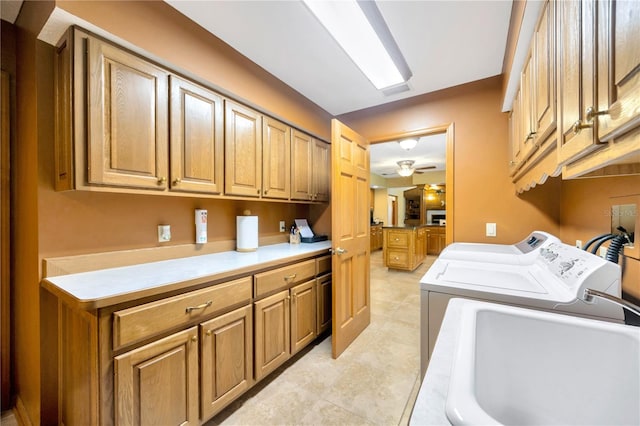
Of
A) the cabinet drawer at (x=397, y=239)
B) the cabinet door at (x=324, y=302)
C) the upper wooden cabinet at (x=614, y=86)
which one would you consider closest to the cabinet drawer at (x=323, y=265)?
the cabinet door at (x=324, y=302)

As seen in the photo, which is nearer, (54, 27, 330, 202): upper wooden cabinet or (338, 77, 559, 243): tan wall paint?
(54, 27, 330, 202): upper wooden cabinet

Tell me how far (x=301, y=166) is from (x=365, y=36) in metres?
1.22

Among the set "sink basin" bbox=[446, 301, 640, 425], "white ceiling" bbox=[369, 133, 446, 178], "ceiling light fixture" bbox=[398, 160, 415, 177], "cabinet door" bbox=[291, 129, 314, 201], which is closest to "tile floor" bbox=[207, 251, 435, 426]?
"sink basin" bbox=[446, 301, 640, 425]

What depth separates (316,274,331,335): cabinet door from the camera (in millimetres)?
2215

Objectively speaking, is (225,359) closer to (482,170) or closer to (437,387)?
(437,387)

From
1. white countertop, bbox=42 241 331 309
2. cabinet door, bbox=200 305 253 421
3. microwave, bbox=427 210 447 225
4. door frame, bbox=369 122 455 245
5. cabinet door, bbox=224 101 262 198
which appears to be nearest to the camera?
white countertop, bbox=42 241 331 309

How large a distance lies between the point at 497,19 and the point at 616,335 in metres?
1.74

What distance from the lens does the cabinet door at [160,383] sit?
41.3 inches

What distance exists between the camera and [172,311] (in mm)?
1191

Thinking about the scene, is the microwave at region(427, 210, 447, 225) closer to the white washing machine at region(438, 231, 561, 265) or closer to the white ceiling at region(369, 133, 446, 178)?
the white ceiling at region(369, 133, 446, 178)

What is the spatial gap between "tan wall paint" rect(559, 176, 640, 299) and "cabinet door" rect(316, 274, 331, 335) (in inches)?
69.5

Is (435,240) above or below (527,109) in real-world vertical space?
below

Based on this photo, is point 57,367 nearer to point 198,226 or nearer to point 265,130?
point 198,226

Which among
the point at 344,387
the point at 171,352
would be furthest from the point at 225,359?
the point at 344,387
